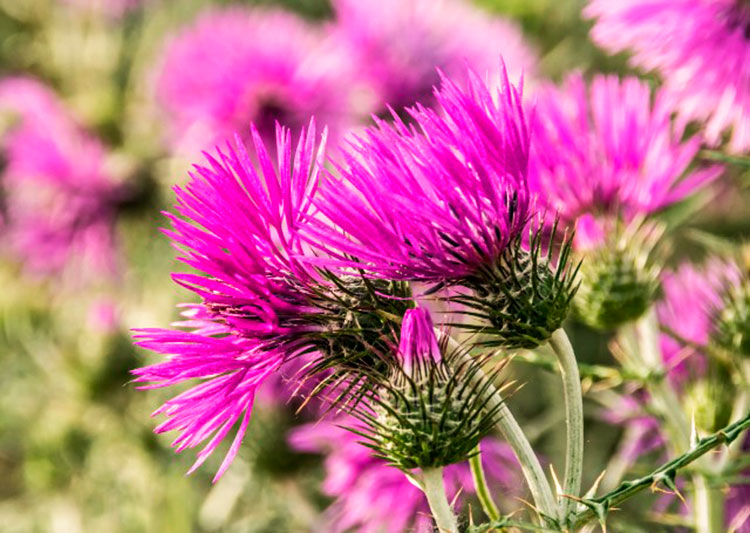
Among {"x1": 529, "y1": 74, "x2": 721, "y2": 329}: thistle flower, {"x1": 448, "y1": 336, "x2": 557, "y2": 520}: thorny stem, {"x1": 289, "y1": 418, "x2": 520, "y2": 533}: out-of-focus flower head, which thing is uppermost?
{"x1": 529, "y1": 74, "x2": 721, "y2": 329}: thistle flower

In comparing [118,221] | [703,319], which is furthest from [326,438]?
[118,221]

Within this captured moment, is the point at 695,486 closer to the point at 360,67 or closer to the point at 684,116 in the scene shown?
the point at 684,116

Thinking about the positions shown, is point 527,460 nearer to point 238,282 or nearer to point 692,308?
point 238,282

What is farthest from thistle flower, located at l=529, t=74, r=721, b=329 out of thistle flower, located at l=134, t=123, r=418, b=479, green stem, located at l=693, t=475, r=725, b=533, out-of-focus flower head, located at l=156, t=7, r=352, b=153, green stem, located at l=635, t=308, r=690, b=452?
out-of-focus flower head, located at l=156, t=7, r=352, b=153

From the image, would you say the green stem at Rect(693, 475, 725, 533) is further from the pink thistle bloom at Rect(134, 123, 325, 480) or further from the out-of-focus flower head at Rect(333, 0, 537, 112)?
the out-of-focus flower head at Rect(333, 0, 537, 112)

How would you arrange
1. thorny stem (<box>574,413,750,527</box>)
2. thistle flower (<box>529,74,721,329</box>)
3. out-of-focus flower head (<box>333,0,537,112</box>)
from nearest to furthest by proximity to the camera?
thorny stem (<box>574,413,750,527</box>) < thistle flower (<box>529,74,721,329</box>) < out-of-focus flower head (<box>333,0,537,112</box>)

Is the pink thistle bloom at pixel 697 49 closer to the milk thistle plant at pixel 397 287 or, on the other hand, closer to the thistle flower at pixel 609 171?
the thistle flower at pixel 609 171
